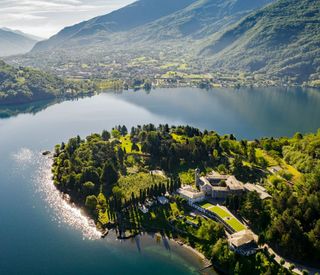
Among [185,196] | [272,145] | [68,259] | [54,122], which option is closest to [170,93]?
[54,122]

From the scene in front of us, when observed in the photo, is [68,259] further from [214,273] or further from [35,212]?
[214,273]

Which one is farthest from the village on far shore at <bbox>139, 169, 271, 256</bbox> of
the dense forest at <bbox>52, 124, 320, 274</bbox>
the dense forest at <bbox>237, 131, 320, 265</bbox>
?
the dense forest at <bbox>237, 131, 320, 265</bbox>

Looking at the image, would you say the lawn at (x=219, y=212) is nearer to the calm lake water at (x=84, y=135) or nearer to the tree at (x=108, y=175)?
the calm lake water at (x=84, y=135)

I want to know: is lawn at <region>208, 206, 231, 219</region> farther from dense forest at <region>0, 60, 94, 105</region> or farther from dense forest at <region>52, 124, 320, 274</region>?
dense forest at <region>0, 60, 94, 105</region>

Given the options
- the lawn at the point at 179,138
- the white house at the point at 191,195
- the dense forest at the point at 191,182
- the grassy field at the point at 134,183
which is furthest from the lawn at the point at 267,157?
the grassy field at the point at 134,183

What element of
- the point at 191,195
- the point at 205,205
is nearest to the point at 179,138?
the point at 191,195
